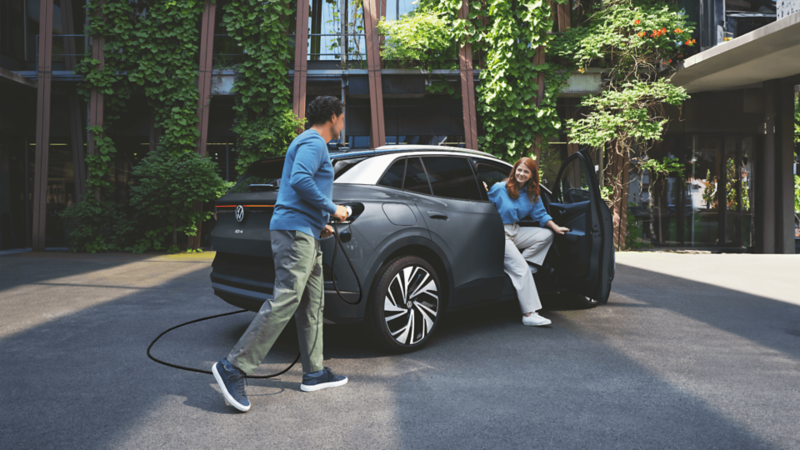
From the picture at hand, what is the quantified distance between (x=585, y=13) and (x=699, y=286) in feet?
28.1

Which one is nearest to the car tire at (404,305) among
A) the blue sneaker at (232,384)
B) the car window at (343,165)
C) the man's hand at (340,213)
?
the car window at (343,165)

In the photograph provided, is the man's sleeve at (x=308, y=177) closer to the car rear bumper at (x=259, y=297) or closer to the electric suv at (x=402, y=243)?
the electric suv at (x=402, y=243)

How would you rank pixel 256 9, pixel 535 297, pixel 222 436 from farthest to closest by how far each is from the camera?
pixel 256 9
pixel 535 297
pixel 222 436

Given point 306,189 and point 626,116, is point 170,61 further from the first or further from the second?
point 306,189

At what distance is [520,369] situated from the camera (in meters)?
3.93

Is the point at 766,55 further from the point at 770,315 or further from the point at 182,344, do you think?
the point at 182,344

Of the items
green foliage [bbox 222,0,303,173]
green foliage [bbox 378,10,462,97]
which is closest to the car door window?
green foliage [bbox 378,10,462,97]

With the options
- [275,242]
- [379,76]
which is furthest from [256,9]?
[275,242]

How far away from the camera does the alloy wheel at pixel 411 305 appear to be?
414 cm

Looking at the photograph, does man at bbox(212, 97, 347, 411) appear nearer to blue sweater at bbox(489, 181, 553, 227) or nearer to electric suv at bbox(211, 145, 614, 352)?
electric suv at bbox(211, 145, 614, 352)

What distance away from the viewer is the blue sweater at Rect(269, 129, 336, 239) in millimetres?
3227

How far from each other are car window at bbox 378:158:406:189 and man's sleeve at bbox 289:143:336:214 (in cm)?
102

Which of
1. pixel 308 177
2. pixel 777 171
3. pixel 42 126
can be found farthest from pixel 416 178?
pixel 777 171

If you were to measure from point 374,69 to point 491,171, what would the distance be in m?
8.22
